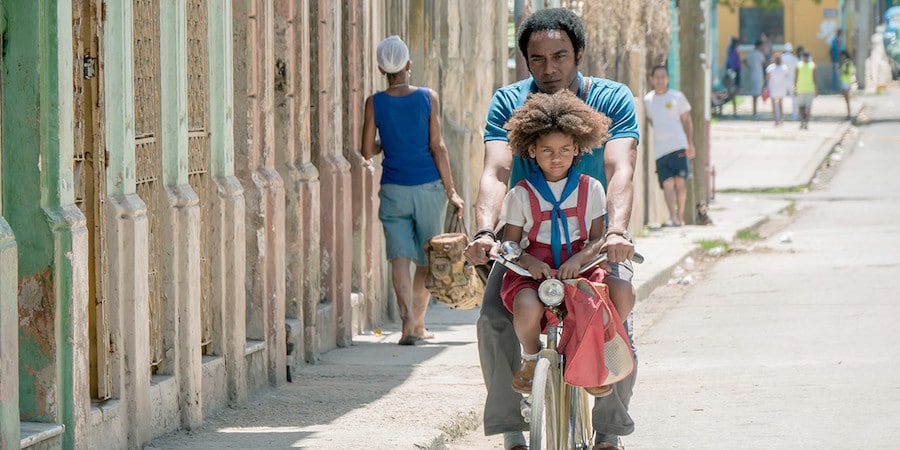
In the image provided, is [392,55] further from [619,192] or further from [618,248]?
[618,248]

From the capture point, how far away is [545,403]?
5.77 meters

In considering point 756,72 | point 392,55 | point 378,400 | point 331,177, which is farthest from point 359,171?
point 756,72

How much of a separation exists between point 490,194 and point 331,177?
443 centimetres

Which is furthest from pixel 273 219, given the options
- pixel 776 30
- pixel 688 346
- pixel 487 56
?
pixel 776 30

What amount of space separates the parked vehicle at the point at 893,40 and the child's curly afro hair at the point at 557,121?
58943 millimetres

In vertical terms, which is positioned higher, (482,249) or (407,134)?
(407,134)

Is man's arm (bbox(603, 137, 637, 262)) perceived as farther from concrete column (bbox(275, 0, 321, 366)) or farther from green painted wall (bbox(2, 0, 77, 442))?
concrete column (bbox(275, 0, 321, 366))

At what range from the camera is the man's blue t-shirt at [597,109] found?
6.34 metres

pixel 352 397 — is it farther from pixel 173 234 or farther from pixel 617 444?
pixel 617 444

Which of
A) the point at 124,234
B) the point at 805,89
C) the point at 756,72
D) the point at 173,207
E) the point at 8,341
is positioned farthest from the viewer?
the point at 756,72

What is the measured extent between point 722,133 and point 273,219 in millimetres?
29657

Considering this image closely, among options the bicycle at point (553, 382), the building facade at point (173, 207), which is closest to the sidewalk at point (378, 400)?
the building facade at point (173, 207)

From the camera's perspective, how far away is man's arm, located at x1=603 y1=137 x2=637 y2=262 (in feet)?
18.9

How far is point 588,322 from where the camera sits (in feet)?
19.0
